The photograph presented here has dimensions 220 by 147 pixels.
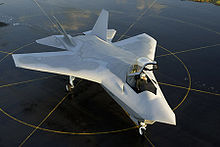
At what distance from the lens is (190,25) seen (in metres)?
33.7

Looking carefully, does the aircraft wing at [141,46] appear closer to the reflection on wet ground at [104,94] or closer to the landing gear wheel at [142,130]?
the reflection on wet ground at [104,94]

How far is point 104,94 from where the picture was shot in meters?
18.2

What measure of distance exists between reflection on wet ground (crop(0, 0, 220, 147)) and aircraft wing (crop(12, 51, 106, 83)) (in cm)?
282

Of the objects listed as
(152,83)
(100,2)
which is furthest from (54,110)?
(100,2)

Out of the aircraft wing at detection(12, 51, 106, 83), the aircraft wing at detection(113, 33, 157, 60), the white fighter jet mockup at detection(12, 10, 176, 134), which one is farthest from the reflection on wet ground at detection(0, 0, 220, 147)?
the aircraft wing at detection(113, 33, 157, 60)

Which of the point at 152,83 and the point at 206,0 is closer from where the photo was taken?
the point at 152,83

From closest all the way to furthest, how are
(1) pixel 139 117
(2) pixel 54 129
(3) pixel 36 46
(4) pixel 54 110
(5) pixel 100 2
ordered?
(1) pixel 139 117 < (2) pixel 54 129 < (4) pixel 54 110 < (3) pixel 36 46 < (5) pixel 100 2

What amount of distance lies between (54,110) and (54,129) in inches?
86.0

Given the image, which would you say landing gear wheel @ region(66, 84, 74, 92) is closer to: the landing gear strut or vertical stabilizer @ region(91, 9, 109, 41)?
vertical stabilizer @ region(91, 9, 109, 41)

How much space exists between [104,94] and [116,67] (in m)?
3.95

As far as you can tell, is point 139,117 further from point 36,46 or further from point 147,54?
point 36,46

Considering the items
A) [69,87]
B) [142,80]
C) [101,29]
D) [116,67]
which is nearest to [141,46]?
[101,29]

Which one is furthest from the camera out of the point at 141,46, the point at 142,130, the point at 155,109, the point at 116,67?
the point at 141,46

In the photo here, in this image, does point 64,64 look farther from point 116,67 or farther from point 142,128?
point 142,128
